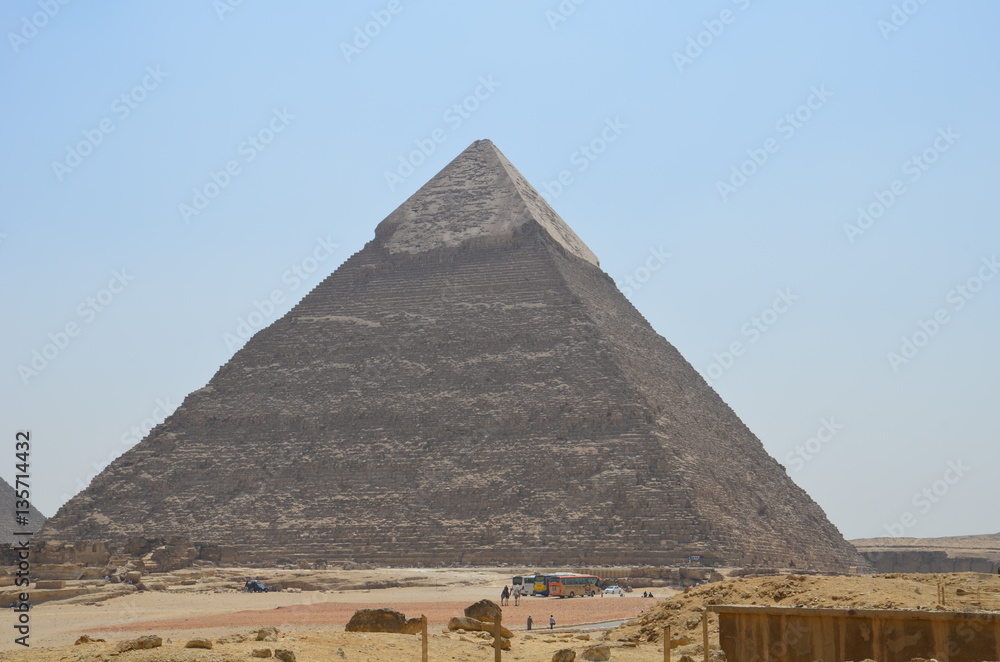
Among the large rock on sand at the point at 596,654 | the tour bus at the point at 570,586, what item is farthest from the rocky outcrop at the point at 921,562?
the large rock on sand at the point at 596,654

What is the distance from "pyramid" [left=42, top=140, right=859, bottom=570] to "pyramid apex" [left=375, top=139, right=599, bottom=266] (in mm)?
153

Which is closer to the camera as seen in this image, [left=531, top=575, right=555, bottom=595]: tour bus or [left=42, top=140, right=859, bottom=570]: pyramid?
[left=531, top=575, right=555, bottom=595]: tour bus

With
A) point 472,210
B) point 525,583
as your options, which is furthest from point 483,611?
point 472,210

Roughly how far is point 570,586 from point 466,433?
23.9 m

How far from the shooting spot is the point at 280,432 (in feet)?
207

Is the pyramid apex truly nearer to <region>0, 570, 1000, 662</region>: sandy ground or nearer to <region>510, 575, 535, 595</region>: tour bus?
<region>510, 575, 535, 595</region>: tour bus

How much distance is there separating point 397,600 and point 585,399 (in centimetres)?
2737

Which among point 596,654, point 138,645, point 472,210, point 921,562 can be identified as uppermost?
point 472,210

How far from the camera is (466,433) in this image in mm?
59625

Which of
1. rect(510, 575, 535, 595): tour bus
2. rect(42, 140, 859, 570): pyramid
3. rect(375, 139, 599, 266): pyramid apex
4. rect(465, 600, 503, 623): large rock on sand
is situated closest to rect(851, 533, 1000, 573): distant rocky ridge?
rect(42, 140, 859, 570): pyramid

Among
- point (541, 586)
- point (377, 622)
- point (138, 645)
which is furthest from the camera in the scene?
point (541, 586)

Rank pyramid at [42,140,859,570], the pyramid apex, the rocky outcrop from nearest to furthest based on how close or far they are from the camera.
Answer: pyramid at [42,140,859,570] → the rocky outcrop → the pyramid apex

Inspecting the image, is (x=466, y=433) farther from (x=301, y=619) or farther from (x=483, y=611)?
(x=483, y=611)

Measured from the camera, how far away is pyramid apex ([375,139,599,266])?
70375 mm
